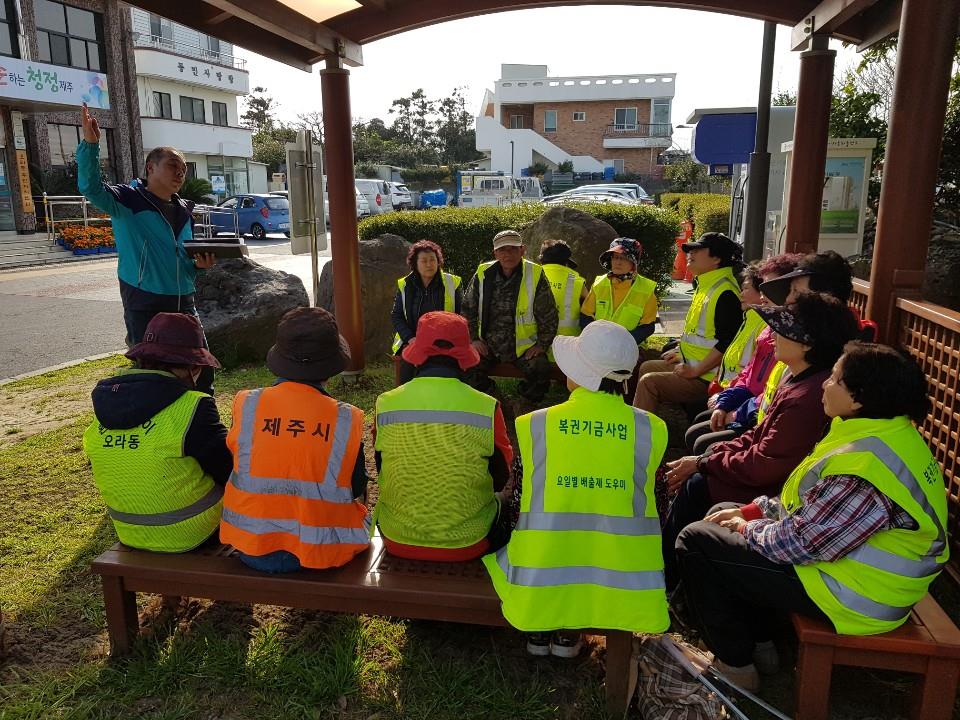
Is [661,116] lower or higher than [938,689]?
higher

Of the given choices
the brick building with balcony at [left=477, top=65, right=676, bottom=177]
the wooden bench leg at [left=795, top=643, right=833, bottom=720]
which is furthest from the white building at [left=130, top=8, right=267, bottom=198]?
the wooden bench leg at [left=795, top=643, right=833, bottom=720]

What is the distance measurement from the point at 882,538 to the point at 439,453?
4.99 feet

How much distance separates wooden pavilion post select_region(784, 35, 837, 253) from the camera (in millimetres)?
5459

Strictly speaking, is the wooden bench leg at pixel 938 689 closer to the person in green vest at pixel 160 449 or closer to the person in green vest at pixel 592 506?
the person in green vest at pixel 592 506

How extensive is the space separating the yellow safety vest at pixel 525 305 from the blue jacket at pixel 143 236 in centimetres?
219

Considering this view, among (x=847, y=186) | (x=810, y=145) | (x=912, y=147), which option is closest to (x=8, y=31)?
(x=847, y=186)

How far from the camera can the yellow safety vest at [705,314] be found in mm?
4699

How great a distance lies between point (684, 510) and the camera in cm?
340

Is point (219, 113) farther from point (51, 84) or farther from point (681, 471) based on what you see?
point (681, 471)

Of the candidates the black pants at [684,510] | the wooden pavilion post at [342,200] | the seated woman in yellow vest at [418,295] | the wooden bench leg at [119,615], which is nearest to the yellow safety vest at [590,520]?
the black pants at [684,510]

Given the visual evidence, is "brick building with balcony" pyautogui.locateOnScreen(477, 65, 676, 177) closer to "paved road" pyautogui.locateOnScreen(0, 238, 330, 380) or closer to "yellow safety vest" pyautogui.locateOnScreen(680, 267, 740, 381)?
"paved road" pyautogui.locateOnScreen(0, 238, 330, 380)

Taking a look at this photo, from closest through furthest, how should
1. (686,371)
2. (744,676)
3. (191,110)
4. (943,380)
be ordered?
(744,676) → (943,380) → (686,371) → (191,110)

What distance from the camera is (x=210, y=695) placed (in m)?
2.79

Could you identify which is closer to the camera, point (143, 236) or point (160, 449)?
point (160, 449)
